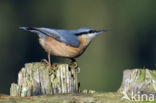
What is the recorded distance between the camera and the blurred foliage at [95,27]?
655 inches

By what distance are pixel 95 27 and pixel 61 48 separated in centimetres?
1230

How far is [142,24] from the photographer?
65.1 ft

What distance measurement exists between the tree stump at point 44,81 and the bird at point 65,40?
1453 mm

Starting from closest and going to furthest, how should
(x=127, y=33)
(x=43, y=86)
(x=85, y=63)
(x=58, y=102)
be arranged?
(x=58, y=102), (x=43, y=86), (x=85, y=63), (x=127, y=33)

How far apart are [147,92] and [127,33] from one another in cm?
1598

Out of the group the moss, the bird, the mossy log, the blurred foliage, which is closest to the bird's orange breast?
the bird

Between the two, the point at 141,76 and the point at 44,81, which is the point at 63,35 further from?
the point at 141,76

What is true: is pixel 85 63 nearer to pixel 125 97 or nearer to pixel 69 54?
pixel 69 54

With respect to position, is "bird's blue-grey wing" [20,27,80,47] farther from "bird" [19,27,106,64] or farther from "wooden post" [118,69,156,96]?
"wooden post" [118,69,156,96]

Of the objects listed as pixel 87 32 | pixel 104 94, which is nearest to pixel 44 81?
pixel 104 94

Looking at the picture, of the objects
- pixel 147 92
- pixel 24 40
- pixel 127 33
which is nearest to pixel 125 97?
pixel 147 92

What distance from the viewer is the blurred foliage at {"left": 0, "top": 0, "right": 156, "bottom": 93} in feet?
54.5

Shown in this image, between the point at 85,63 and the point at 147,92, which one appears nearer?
the point at 147,92

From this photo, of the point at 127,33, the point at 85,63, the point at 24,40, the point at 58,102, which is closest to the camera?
the point at 58,102
